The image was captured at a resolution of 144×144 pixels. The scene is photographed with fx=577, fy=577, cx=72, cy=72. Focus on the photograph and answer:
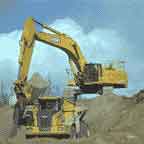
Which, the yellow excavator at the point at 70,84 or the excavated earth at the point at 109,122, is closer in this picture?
the excavated earth at the point at 109,122

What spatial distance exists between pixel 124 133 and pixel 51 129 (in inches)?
158

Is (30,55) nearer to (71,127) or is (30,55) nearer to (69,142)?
(71,127)

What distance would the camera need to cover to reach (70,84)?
38312 mm

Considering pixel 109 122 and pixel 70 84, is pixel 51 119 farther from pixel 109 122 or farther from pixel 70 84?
pixel 109 122

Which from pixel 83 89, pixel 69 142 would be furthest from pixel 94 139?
pixel 83 89

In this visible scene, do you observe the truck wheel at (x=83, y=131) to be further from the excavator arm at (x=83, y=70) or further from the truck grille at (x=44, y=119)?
the excavator arm at (x=83, y=70)

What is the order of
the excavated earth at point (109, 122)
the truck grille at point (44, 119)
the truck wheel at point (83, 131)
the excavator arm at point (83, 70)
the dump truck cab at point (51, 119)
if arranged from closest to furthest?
the excavated earth at point (109, 122)
the dump truck cab at point (51, 119)
the truck grille at point (44, 119)
the truck wheel at point (83, 131)
the excavator arm at point (83, 70)

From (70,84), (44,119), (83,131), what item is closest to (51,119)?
(44,119)

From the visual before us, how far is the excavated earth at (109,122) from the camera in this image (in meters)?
26.9

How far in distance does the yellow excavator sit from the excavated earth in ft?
3.43

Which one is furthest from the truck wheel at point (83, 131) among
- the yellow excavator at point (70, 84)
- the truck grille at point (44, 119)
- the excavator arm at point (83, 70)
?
the excavator arm at point (83, 70)

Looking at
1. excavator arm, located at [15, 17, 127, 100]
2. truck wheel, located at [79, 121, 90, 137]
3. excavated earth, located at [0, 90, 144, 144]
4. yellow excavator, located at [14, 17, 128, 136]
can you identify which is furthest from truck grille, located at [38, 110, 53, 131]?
excavator arm, located at [15, 17, 127, 100]

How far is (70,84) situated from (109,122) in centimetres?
834

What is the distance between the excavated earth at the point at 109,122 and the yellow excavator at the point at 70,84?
1.05m
